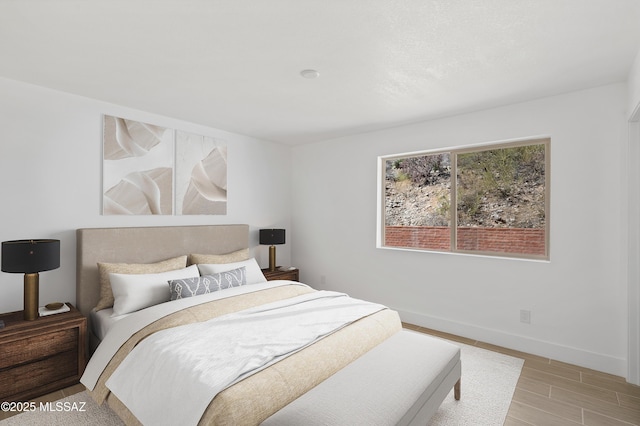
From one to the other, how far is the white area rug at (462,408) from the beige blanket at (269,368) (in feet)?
0.58

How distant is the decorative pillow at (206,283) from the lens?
2938 millimetres

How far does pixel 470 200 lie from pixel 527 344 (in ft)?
5.02

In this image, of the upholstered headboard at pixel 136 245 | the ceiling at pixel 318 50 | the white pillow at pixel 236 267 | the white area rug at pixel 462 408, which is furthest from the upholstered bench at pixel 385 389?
the upholstered headboard at pixel 136 245

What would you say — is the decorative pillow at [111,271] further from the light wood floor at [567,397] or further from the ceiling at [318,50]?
the ceiling at [318,50]

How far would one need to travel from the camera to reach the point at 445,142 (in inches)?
147

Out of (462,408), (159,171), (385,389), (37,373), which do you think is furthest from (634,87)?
(37,373)

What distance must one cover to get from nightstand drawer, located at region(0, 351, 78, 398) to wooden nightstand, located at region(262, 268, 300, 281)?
2.14m

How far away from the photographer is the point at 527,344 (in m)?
3.21

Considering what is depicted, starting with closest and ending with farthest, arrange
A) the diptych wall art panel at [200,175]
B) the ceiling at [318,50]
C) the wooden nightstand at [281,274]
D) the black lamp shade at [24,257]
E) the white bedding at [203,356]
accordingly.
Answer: the white bedding at [203,356] < the ceiling at [318,50] < the black lamp shade at [24,257] < the diptych wall art panel at [200,175] < the wooden nightstand at [281,274]

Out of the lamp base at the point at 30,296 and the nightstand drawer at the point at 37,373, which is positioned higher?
the lamp base at the point at 30,296

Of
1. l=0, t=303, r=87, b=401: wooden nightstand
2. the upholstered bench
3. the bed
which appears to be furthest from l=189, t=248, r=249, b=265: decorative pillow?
the upholstered bench

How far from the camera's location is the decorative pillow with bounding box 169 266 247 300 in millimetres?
2938

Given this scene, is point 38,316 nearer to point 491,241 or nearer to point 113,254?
point 113,254

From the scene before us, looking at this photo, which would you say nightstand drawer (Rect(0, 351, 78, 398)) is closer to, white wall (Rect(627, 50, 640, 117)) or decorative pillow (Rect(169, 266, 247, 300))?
decorative pillow (Rect(169, 266, 247, 300))
